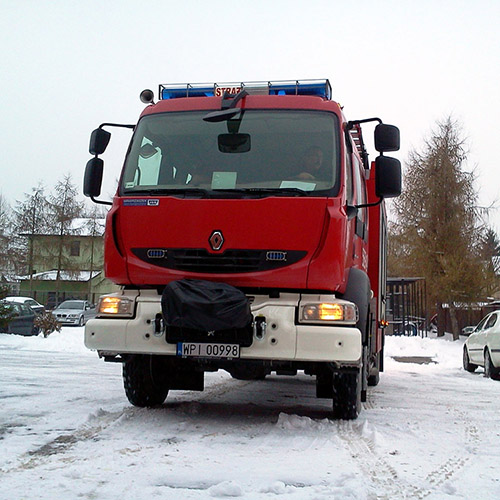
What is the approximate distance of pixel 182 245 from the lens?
21.4ft

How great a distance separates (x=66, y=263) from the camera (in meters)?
52.3

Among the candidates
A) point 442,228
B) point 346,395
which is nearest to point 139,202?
point 346,395

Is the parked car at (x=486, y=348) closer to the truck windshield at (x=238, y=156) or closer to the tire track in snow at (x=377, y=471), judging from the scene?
the tire track in snow at (x=377, y=471)

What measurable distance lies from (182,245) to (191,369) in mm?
1616

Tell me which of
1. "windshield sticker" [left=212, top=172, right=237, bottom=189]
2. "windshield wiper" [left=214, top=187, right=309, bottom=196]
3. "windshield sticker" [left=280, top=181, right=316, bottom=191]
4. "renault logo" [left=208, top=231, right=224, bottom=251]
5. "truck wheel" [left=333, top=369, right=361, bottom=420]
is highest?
"windshield sticker" [left=212, top=172, right=237, bottom=189]

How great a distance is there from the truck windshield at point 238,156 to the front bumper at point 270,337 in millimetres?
A: 1008

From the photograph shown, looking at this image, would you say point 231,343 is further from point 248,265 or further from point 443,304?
point 443,304

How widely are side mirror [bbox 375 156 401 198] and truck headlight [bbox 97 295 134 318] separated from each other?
2600 mm

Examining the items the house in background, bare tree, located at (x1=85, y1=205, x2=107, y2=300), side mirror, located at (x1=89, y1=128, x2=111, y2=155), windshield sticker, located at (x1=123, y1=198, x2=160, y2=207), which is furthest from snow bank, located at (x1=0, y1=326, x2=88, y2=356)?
bare tree, located at (x1=85, y1=205, x2=107, y2=300)

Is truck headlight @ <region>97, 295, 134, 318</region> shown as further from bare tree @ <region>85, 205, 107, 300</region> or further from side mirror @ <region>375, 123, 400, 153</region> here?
bare tree @ <region>85, 205, 107, 300</region>

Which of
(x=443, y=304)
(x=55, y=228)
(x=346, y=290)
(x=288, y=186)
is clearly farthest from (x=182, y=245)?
(x=55, y=228)

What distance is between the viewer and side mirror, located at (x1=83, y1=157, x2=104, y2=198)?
7516 millimetres

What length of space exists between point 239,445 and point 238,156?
268 centimetres

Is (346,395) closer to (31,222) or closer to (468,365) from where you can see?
(468,365)
